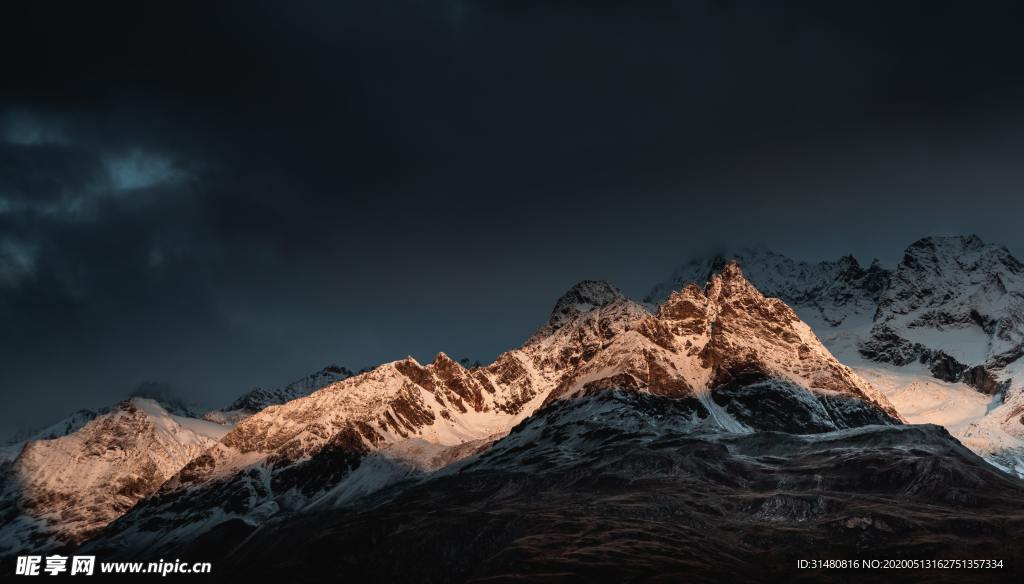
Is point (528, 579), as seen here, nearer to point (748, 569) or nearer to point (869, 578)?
point (748, 569)

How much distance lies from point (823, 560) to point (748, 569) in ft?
48.8

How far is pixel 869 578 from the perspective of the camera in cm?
18125

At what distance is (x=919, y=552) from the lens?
191 metres

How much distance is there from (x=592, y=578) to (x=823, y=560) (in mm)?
46147

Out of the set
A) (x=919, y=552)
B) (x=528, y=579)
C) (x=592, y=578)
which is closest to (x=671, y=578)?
(x=592, y=578)

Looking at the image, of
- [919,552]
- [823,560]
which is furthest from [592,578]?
[919,552]

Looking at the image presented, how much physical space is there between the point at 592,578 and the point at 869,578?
2038 inches

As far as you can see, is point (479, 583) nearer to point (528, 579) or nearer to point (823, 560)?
point (528, 579)

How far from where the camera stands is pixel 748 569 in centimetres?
19112

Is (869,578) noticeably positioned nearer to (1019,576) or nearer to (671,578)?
(1019,576)

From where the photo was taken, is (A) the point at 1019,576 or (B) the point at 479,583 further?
(B) the point at 479,583

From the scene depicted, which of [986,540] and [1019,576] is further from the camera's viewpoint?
[986,540]

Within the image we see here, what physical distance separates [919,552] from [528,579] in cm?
7725

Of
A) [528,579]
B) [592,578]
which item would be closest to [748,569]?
[592,578]
